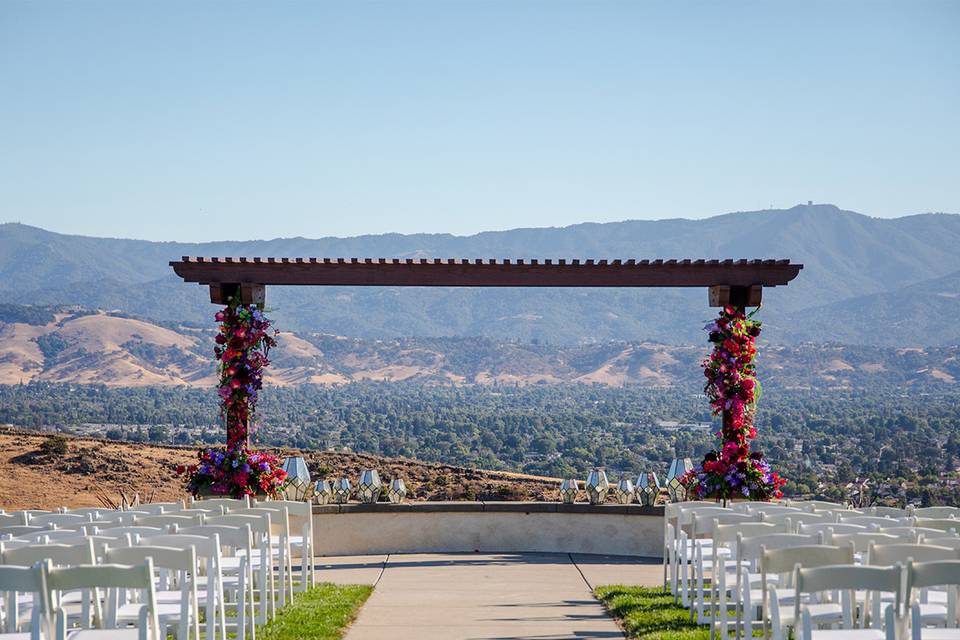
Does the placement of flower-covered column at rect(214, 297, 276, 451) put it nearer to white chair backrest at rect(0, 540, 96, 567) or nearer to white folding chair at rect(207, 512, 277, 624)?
white folding chair at rect(207, 512, 277, 624)

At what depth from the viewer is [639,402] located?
85438 mm

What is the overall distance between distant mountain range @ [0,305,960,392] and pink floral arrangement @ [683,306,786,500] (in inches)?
2900

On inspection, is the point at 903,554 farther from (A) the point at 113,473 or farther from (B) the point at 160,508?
(A) the point at 113,473

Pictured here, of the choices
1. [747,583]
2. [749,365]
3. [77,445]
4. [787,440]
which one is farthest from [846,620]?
[787,440]

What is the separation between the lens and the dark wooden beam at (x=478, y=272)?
14.7 metres

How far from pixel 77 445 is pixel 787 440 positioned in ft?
78.9

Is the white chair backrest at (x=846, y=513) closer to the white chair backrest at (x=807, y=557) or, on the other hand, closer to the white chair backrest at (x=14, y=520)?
the white chair backrest at (x=807, y=557)

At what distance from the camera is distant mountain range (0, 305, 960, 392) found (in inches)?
3580

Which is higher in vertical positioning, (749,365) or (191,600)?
(749,365)

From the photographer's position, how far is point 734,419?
14883 millimetres

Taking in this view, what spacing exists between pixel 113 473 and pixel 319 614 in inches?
1049

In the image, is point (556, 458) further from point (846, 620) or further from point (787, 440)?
point (846, 620)

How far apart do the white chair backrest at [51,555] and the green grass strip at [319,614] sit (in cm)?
188

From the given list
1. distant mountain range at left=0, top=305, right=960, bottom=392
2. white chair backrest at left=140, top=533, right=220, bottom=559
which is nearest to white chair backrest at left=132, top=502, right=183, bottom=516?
white chair backrest at left=140, top=533, right=220, bottom=559
